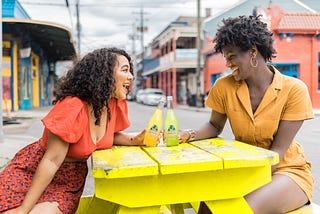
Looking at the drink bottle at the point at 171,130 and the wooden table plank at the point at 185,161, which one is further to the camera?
the drink bottle at the point at 171,130

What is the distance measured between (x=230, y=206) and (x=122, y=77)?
38.3 inches

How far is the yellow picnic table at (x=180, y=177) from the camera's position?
204 cm

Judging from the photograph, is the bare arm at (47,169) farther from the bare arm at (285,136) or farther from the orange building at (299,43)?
the orange building at (299,43)

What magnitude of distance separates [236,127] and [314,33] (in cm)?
2247

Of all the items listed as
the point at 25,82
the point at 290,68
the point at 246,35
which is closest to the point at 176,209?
the point at 246,35

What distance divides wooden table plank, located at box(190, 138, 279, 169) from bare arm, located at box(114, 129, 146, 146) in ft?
1.24

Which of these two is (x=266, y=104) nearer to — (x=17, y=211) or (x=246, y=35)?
(x=246, y=35)

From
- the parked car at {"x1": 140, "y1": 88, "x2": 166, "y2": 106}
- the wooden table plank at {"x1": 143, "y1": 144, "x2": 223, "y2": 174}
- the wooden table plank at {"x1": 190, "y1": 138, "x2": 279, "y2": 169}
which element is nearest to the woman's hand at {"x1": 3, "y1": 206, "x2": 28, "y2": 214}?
the wooden table plank at {"x1": 143, "y1": 144, "x2": 223, "y2": 174}

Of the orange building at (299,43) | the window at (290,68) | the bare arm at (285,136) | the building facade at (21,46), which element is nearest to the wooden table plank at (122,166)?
the bare arm at (285,136)

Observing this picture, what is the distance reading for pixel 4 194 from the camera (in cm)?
226

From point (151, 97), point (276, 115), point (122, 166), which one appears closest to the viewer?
point (122, 166)

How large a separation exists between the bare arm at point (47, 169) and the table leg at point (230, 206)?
2.71ft

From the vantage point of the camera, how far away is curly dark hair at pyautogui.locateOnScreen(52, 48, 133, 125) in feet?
7.79

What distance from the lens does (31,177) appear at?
A: 2373 mm
